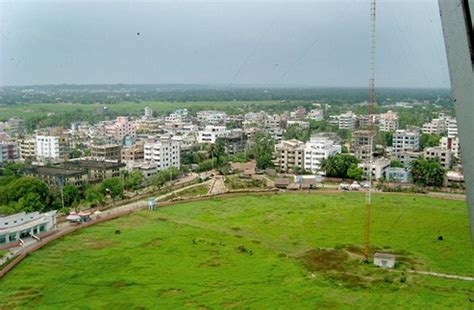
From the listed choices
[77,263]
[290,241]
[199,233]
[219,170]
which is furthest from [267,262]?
[219,170]

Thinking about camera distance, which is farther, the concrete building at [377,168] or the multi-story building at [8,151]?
the multi-story building at [8,151]

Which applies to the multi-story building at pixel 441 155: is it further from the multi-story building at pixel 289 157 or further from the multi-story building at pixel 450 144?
the multi-story building at pixel 289 157

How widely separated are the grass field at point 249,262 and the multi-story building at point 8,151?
16.1 m

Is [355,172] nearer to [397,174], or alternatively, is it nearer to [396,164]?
[397,174]

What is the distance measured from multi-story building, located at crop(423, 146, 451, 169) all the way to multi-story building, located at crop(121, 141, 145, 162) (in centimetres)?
1520

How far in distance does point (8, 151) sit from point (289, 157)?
1636cm

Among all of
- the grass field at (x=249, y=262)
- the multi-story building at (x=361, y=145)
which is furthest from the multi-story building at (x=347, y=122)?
the grass field at (x=249, y=262)

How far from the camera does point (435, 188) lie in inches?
805

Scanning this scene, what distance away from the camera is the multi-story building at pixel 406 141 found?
1199 inches

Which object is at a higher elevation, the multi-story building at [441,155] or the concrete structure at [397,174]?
the multi-story building at [441,155]

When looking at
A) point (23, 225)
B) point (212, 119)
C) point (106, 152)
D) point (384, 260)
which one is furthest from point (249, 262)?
point (212, 119)

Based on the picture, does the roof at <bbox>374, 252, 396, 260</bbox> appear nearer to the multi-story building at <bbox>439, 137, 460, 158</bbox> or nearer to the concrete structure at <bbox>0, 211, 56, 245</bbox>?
the concrete structure at <bbox>0, 211, 56, 245</bbox>

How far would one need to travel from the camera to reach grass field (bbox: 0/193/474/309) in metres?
8.93

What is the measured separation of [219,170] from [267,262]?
13989 mm
